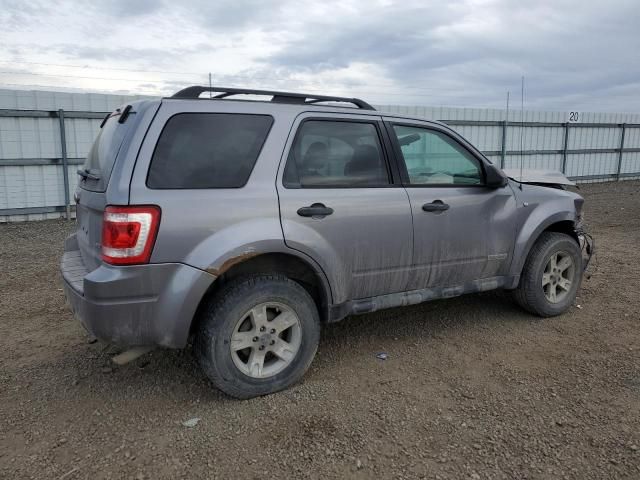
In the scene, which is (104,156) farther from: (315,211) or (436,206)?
(436,206)

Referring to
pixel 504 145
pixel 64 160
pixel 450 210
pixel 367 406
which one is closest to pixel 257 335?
pixel 367 406

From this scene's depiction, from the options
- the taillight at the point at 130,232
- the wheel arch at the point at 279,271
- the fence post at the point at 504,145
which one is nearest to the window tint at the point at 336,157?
the wheel arch at the point at 279,271

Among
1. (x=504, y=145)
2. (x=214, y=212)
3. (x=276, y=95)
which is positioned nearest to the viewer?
(x=214, y=212)

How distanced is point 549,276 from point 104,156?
146 inches

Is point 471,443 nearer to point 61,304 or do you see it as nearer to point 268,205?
point 268,205

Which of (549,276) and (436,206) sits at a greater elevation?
(436,206)

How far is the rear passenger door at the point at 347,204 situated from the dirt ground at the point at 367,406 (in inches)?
27.9

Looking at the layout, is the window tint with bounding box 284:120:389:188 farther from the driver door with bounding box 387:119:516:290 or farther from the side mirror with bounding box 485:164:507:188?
the side mirror with bounding box 485:164:507:188

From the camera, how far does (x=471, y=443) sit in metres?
2.72

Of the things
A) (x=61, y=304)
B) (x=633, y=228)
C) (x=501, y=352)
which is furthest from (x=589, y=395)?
(x=633, y=228)

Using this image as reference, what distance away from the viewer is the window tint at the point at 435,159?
3.77m

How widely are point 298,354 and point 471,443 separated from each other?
1147 millimetres

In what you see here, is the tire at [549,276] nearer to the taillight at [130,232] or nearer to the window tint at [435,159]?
the window tint at [435,159]

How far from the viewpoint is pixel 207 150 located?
297 centimetres
